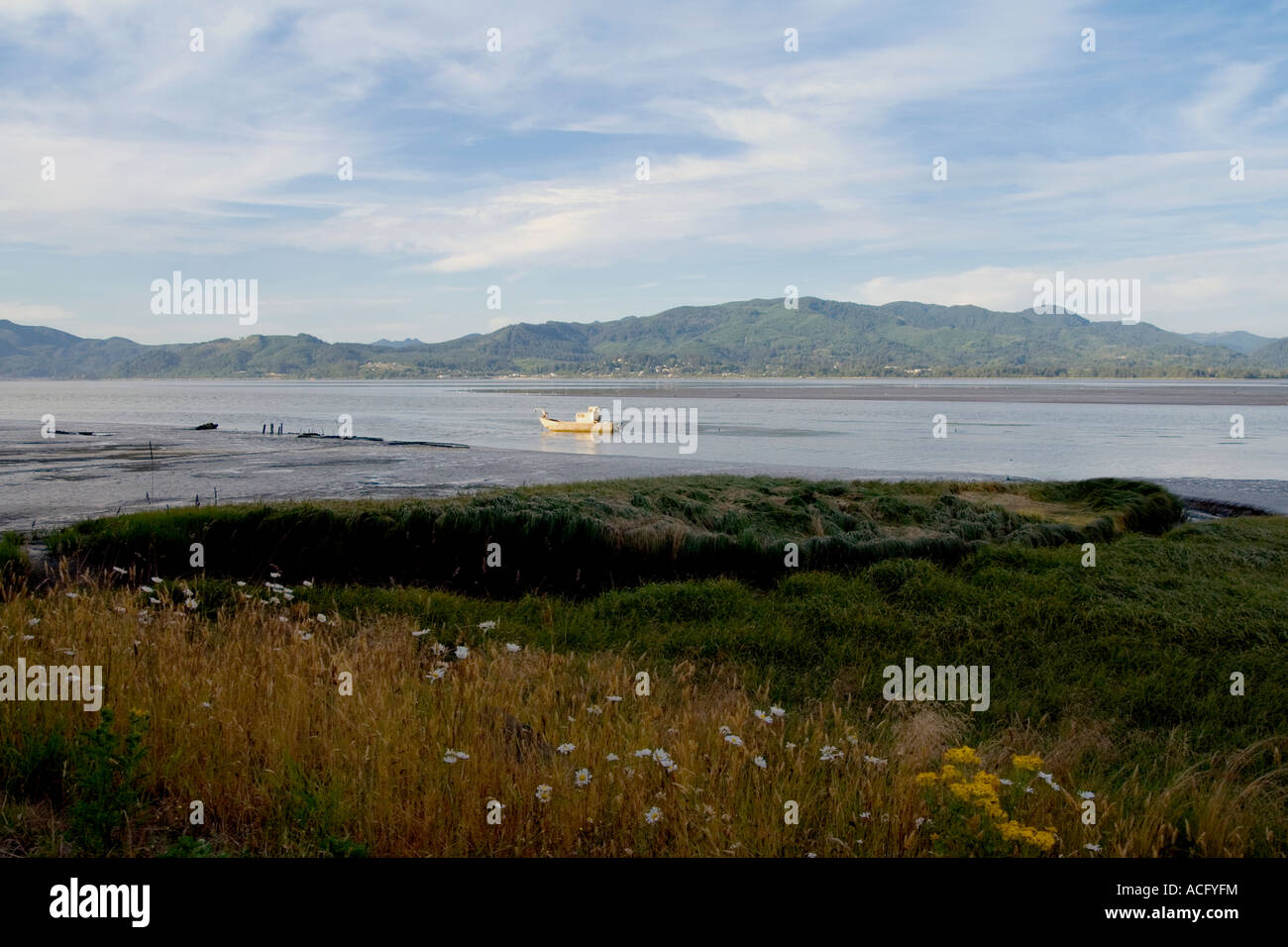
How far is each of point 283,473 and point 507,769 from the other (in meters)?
27.7

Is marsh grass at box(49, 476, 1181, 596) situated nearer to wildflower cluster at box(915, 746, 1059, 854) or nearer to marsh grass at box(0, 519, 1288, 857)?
marsh grass at box(0, 519, 1288, 857)

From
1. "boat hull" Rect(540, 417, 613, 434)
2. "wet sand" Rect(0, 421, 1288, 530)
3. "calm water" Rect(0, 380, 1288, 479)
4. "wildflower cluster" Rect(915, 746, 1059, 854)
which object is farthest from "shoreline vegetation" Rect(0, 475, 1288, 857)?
"boat hull" Rect(540, 417, 613, 434)

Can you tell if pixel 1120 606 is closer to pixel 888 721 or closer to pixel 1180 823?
pixel 888 721

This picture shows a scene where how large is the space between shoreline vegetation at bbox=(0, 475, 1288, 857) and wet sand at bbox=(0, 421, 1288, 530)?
27.0 feet

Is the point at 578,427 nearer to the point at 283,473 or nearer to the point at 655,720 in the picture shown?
the point at 283,473

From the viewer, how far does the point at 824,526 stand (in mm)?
15266

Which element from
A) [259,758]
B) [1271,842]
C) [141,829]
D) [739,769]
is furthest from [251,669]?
[1271,842]

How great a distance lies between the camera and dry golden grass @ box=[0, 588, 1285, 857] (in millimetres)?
5098

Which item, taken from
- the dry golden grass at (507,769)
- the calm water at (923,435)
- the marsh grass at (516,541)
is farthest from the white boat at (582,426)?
the dry golden grass at (507,769)

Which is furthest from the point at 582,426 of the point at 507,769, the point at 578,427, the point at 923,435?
the point at 507,769

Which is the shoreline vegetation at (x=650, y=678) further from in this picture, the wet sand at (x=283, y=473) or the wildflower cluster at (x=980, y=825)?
the wet sand at (x=283, y=473)
